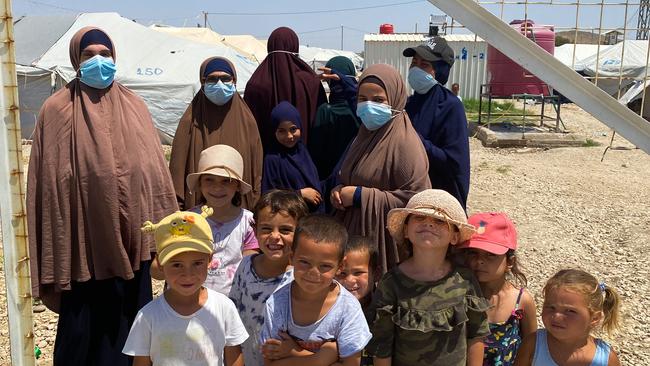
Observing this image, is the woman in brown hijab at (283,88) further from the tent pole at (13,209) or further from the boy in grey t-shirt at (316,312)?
the tent pole at (13,209)

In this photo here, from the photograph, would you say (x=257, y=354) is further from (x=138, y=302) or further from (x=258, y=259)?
(x=138, y=302)

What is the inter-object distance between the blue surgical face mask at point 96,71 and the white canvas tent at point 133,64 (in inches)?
375

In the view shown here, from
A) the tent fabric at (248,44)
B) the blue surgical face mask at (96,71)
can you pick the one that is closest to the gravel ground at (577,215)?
the blue surgical face mask at (96,71)

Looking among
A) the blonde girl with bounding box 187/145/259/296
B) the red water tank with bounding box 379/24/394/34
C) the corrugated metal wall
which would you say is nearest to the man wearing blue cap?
the blonde girl with bounding box 187/145/259/296

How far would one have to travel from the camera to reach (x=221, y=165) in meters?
2.50

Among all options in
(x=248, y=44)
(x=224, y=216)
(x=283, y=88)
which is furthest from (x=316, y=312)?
(x=248, y=44)

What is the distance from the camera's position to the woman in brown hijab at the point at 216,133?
9.39 ft

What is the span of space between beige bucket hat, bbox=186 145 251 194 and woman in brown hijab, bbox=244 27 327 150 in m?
0.64

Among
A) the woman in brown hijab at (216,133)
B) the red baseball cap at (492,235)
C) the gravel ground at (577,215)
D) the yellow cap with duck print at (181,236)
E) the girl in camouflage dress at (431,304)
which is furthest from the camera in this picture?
the gravel ground at (577,215)

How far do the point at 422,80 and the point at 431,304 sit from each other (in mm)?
1379

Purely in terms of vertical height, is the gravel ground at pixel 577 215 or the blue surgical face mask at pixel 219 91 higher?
the blue surgical face mask at pixel 219 91

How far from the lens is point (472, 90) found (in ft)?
66.0

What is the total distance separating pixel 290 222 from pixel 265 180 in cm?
66

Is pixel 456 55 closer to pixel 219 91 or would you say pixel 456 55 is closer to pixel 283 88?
pixel 283 88
